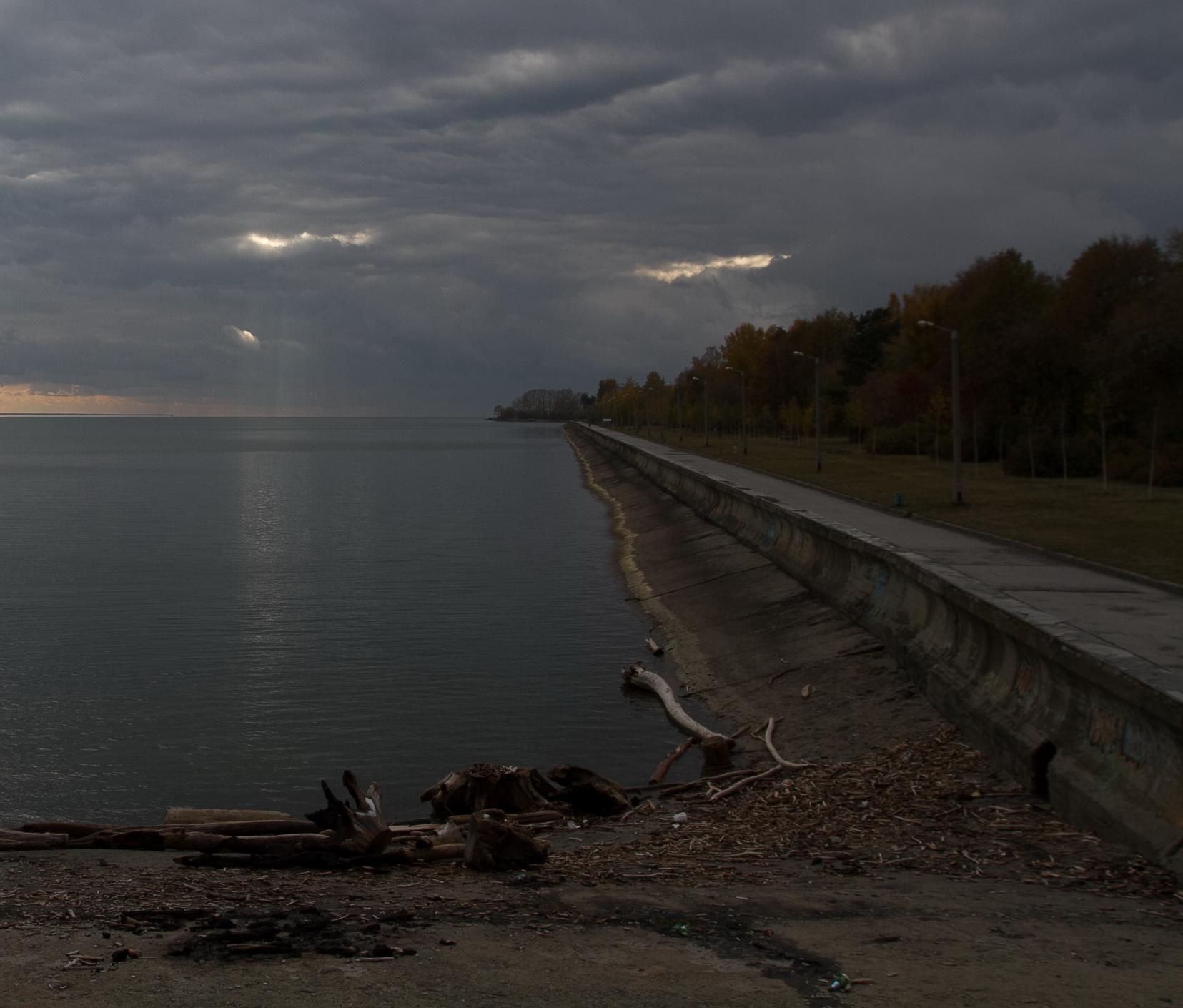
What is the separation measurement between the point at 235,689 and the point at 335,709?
2.52 meters

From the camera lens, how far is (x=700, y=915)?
7.61 metres

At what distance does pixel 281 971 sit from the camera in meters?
6.40

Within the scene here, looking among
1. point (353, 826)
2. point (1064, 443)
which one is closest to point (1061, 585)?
point (353, 826)

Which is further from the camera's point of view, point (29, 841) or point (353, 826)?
point (29, 841)

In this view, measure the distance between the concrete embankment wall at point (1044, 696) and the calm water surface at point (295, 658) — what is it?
3.75 meters

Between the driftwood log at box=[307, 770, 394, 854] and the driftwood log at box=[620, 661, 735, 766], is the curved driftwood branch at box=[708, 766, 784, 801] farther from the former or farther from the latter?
the driftwood log at box=[307, 770, 394, 854]

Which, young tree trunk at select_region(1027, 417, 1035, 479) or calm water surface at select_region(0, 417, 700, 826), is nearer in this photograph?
calm water surface at select_region(0, 417, 700, 826)

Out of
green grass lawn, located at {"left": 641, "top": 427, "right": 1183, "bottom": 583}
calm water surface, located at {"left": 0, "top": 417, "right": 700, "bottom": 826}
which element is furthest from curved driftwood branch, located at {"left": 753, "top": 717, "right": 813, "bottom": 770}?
green grass lawn, located at {"left": 641, "top": 427, "right": 1183, "bottom": 583}

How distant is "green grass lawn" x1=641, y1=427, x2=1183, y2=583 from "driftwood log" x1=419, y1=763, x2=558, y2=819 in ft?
40.9

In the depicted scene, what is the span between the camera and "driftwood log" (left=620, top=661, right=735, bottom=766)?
14742 millimetres

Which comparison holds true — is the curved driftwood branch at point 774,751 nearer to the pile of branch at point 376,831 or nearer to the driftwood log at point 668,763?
the driftwood log at point 668,763

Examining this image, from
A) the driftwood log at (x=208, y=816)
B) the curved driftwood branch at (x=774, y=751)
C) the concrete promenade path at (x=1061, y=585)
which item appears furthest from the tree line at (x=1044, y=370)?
the driftwood log at (x=208, y=816)

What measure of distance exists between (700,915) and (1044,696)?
509 centimetres

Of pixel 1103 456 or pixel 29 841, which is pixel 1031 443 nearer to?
pixel 1103 456
